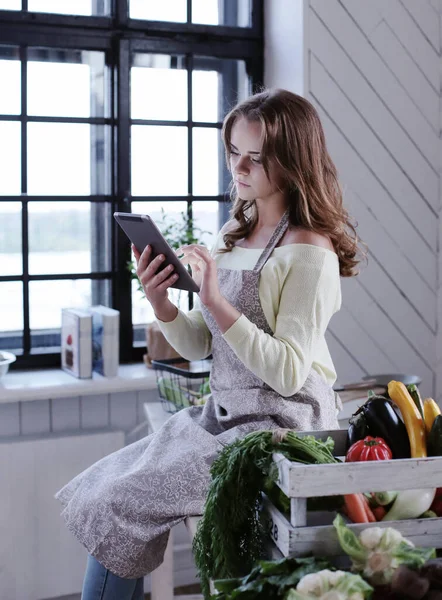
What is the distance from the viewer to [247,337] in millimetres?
1634

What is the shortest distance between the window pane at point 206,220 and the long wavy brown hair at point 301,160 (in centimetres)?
104

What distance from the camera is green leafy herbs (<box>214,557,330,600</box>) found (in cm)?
107

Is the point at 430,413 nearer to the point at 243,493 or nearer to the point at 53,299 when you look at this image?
the point at 243,493

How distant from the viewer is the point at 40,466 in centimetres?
255

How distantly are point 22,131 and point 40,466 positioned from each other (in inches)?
42.6

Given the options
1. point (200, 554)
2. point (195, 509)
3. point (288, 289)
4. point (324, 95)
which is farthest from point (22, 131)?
point (200, 554)

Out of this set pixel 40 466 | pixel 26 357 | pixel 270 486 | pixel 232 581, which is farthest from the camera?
pixel 26 357

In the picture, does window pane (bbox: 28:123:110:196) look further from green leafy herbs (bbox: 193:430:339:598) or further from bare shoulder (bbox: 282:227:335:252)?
green leafy herbs (bbox: 193:430:339:598)

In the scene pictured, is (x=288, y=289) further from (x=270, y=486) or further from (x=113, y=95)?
(x=113, y=95)

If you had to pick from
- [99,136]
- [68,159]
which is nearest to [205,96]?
[99,136]

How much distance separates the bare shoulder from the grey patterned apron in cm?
3

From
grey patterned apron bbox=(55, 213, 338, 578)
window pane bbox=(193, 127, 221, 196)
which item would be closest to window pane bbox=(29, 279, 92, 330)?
window pane bbox=(193, 127, 221, 196)

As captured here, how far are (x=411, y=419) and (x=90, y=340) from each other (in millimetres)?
1466

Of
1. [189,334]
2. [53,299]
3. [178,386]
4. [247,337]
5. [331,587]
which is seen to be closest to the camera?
[331,587]
